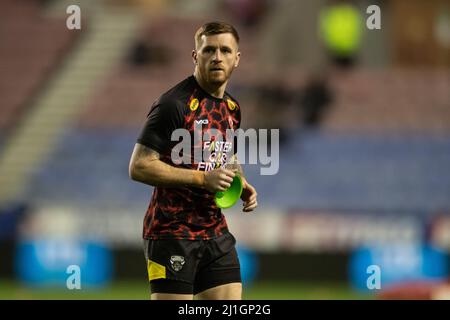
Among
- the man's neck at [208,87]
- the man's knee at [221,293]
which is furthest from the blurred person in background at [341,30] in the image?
the man's knee at [221,293]

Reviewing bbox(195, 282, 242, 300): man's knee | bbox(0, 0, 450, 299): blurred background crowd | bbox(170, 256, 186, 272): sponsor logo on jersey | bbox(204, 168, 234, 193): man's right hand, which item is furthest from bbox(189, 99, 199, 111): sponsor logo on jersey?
bbox(0, 0, 450, 299): blurred background crowd

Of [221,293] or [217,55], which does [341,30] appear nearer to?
[217,55]

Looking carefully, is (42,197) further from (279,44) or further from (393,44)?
(393,44)

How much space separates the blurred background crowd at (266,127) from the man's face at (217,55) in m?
7.02

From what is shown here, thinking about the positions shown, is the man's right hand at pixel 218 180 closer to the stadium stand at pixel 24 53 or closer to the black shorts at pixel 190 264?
the black shorts at pixel 190 264

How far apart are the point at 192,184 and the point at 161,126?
0.40 metres

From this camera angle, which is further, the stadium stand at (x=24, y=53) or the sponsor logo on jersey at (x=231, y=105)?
the stadium stand at (x=24, y=53)

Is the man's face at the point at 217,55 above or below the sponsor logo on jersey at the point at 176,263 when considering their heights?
above

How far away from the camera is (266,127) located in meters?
20.7

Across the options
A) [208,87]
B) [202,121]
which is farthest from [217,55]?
[202,121]

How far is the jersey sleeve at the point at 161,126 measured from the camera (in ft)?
20.2

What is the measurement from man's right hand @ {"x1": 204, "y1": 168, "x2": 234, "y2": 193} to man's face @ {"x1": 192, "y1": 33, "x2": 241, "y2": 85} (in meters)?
0.61

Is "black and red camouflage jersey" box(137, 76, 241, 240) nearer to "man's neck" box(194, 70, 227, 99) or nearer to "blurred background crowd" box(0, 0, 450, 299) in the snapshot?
"man's neck" box(194, 70, 227, 99)

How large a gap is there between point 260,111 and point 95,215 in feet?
14.6
